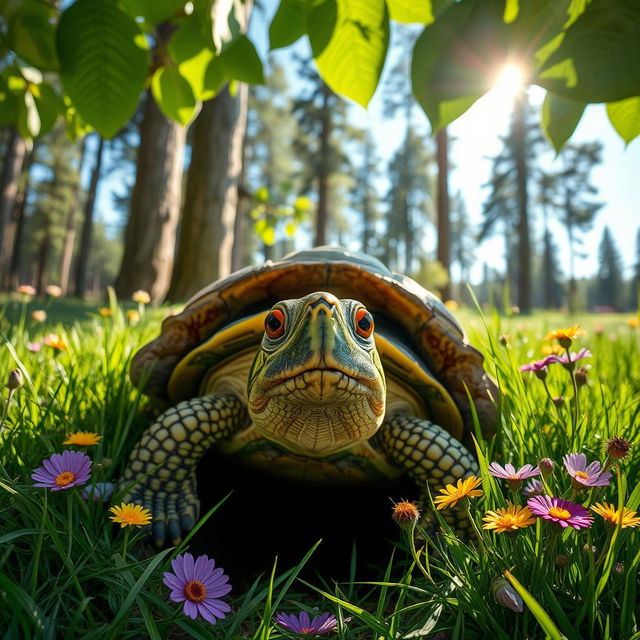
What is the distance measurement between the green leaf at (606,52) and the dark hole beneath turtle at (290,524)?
1.06 m

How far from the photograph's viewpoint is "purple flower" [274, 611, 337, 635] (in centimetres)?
85

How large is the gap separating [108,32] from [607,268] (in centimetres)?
6737

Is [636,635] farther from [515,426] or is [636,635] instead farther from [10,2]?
[10,2]

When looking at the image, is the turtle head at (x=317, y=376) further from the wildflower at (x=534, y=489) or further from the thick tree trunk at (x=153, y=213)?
the thick tree trunk at (x=153, y=213)

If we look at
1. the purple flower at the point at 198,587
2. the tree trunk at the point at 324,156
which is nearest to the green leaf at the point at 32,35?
the purple flower at the point at 198,587

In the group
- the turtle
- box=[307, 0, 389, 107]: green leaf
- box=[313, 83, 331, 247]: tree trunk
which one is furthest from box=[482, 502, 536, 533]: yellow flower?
box=[313, 83, 331, 247]: tree trunk

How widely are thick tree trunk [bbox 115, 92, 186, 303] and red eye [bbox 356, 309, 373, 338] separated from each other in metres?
4.72

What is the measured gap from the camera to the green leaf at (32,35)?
1.05m

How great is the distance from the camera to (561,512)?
759 mm

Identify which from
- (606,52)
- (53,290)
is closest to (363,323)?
(606,52)

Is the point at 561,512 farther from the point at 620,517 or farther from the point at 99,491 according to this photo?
the point at 99,491

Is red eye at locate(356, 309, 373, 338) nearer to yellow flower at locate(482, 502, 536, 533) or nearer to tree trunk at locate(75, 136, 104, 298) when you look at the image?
yellow flower at locate(482, 502, 536, 533)

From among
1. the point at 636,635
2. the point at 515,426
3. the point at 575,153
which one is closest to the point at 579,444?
the point at 515,426

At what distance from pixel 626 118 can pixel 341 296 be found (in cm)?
119
